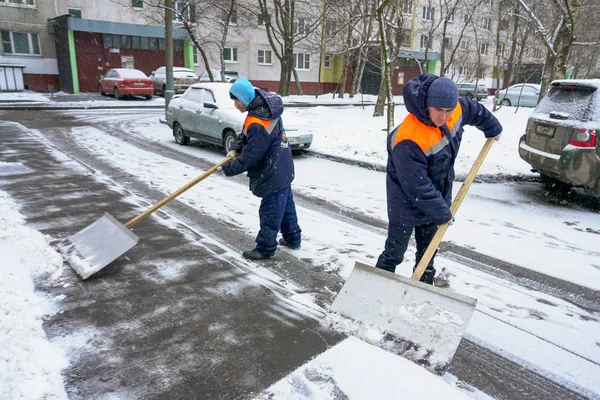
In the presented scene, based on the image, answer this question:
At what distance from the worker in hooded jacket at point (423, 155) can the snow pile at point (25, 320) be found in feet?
7.84

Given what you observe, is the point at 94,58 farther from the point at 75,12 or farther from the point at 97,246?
the point at 97,246

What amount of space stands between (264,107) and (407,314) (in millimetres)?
2274

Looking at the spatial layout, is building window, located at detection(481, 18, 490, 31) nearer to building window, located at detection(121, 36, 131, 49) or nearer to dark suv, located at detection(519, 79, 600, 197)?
building window, located at detection(121, 36, 131, 49)

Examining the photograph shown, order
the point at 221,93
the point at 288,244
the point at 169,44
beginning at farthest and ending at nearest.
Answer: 1. the point at 169,44
2. the point at 221,93
3. the point at 288,244

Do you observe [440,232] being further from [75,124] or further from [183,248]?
[75,124]

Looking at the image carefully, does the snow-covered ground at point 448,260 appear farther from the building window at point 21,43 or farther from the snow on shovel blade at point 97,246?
the building window at point 21,43

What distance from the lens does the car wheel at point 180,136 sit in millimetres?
10648

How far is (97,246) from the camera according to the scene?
404 cm

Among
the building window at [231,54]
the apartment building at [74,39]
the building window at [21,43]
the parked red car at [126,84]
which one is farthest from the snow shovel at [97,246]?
the building window at [231,54]

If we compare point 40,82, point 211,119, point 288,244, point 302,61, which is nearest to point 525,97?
point 302,61

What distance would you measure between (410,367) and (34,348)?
2367 mm

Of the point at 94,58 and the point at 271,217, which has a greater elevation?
the point at 94,58

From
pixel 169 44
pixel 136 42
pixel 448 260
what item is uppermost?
pixel 136 42

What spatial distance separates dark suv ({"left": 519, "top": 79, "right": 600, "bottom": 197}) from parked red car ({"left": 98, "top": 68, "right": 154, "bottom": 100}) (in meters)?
19.8
